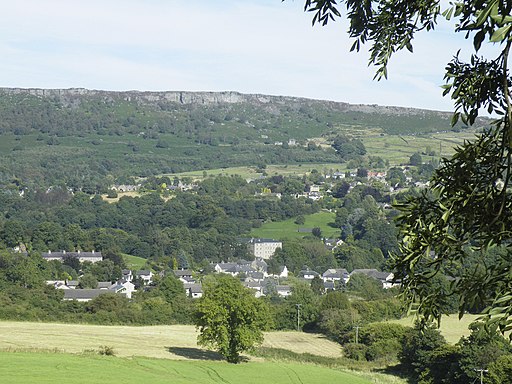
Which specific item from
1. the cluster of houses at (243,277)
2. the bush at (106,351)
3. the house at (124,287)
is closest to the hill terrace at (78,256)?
the cluster of houses at (243,277)

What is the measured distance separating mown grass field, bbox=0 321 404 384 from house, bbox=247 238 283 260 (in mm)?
47509

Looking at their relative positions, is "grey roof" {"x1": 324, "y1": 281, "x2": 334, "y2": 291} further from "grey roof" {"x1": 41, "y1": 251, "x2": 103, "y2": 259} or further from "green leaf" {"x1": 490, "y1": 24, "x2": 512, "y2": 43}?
"green leaf" {"x1": 490, "y1": 24, "x2": 512, "y2": 43}

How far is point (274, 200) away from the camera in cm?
12006

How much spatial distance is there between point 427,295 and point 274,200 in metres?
115

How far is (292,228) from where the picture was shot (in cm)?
10750

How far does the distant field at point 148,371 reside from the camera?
1064 inches

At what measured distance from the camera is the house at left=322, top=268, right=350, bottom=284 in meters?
80.1

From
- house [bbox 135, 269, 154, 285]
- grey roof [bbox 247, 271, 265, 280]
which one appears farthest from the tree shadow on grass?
grey roof [bbox 247, 271, 265, 280]

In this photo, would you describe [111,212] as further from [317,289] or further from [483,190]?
[483,190]

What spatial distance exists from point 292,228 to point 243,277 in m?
28.1

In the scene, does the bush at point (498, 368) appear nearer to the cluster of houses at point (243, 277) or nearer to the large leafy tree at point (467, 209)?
the large leafy tree at point (467, 209)

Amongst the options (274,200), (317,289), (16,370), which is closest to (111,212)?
(274,200)

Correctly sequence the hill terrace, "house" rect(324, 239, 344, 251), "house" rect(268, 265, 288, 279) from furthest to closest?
1. "house" rect(324, 239, 344, 251)
2. "house" rect(268, 265, 288, 279)
3. the hill terrace

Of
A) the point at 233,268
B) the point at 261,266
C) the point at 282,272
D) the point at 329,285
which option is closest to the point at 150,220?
the point at 261,266
